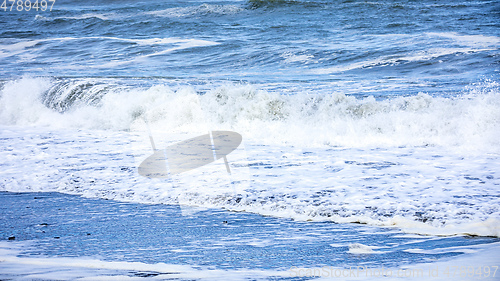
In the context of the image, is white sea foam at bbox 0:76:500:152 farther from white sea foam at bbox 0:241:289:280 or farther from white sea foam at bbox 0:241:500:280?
white sea foam at bbox 0:241:289:280

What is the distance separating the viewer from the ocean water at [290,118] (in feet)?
13.0

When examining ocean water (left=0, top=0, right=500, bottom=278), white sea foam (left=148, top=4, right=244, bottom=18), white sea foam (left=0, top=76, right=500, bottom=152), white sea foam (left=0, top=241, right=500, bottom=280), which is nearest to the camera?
white sea foam (left=0, top=241, right=500, bottom=280)

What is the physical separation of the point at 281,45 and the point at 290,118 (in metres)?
9.50

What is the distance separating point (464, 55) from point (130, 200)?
1115 centimetres

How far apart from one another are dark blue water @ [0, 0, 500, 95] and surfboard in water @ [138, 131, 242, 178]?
12.3 feet

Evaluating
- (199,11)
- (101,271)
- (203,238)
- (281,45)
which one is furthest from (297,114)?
(199,11)

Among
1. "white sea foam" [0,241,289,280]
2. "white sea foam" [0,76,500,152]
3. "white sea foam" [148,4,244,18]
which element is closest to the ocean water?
"white sea foam" [0,76,500,152]

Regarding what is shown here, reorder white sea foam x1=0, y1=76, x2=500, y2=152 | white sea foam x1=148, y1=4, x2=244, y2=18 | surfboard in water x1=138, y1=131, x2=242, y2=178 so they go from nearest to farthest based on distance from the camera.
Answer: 1. surfboard in water x1=138, y1=131, x2=242, y2=178
2. white sea foam x1=0, y1=76, x2=500, y2=152
3. white sea foam x1=148, y1=4, x2=244, y2=18

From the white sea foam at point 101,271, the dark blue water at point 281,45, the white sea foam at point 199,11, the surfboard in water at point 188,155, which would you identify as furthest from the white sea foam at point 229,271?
the white sea foam at point 199,11

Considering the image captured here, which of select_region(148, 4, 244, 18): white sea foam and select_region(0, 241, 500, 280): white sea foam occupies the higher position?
select_region(148, 4, 244, 18): white sea foam

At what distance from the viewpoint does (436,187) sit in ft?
13.3

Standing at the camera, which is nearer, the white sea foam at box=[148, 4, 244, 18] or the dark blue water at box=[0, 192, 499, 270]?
the dark blue water at box=[0, 192, 499, 270]

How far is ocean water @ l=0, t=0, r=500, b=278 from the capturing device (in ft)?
13.0

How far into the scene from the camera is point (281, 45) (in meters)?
17.0
